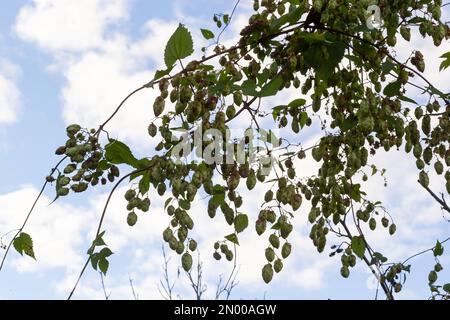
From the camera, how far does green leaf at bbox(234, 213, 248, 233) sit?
2861 millimetres

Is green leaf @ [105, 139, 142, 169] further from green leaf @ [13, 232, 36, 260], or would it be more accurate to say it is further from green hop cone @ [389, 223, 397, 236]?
green hop cone @ [389, 223, 397, 236]

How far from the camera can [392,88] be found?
116 inches

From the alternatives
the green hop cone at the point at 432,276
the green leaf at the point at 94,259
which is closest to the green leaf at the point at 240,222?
the green leaf at the point at 94,259

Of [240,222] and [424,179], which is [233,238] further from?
[424,179]

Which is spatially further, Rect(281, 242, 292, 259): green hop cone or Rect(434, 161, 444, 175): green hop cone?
Rect(434, 161, 444, 175): green hop cone

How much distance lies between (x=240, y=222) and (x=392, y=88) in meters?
0.96

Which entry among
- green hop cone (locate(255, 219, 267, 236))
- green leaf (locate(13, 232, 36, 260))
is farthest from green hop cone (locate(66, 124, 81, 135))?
green hop cone (locate(255, 219, 267, 236))

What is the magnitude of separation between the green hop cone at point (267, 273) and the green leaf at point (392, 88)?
1.01 meters

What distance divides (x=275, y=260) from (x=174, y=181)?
2.03ft

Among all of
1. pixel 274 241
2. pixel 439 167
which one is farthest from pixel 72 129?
pixel 439 167

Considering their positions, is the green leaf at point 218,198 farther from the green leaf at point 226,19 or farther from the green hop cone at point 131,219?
the green leaf at point 226,19

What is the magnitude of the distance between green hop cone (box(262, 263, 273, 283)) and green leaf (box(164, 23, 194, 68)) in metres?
0.96

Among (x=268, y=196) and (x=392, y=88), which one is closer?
(x=268, y=196)
